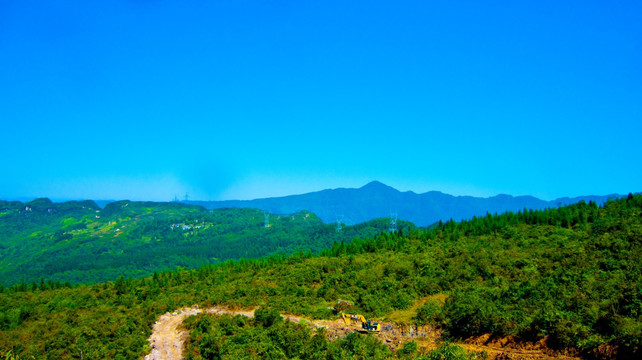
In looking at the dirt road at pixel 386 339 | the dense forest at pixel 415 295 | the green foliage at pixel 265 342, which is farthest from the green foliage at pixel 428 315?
the green foliage at pixel 265 342

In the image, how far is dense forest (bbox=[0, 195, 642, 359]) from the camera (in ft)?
90.1

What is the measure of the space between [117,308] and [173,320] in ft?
38.5

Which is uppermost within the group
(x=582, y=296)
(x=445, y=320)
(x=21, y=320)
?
(x=582, y=296)

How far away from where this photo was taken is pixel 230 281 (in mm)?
64000

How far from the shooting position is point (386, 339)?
32219mm

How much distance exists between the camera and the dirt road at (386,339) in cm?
2469

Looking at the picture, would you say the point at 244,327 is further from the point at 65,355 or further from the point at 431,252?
the point at 431,252

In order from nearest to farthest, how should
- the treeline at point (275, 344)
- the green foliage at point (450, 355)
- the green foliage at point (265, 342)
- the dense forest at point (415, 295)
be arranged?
the green foliage at point (450, 355) < the treeline at point (275, 344) < the dense forest at point (415, 295) < the green foliage at point (265, 342)

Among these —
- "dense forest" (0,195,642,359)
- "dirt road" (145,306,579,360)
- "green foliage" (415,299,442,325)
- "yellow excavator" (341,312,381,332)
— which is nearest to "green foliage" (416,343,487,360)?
"dense forest" (0,195,642,359)

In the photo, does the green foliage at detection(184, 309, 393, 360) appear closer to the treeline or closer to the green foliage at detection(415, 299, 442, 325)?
the treeline

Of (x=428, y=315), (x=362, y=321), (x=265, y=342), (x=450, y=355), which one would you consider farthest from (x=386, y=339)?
(x=450, y=355)

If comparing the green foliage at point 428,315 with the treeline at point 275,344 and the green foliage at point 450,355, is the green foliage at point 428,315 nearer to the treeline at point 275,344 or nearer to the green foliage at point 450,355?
the treeline at point 275,344

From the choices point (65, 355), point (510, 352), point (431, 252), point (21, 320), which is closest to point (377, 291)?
point (431, 252)

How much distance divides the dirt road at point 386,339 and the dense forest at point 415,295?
0.92 meters
